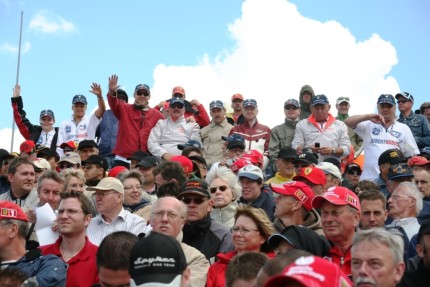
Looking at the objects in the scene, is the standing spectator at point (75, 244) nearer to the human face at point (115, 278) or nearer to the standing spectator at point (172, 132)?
the human face at point (115, 278)

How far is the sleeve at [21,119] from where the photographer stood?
14562 millimetres

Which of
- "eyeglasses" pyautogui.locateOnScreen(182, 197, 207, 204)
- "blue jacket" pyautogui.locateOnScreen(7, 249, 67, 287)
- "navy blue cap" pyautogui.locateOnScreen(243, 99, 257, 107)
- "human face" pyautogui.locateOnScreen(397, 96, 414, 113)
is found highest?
"navy blue cap" pyautogui.locateOnScreen(243, 99, 257, 107)

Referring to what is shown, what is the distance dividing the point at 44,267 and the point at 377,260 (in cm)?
284

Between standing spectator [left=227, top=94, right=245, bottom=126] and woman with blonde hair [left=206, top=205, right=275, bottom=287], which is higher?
standing spectator [left=227, top=94, right=245, bottom=126]

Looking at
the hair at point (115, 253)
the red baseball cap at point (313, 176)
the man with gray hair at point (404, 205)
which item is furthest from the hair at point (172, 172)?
the hair at point (115, 253)

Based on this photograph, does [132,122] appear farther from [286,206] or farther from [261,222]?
[261,222]

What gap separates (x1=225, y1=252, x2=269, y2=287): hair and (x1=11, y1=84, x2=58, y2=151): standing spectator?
10.3 metres

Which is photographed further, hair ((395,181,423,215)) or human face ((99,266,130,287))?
hair ((395,181,423,215))

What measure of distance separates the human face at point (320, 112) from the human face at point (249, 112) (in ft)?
4.48

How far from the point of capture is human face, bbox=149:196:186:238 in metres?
6.12

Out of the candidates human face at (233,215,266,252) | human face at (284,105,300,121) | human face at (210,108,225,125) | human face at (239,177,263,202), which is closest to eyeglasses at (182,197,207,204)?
human face at (233,215,266,252)

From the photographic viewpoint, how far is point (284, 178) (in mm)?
10172

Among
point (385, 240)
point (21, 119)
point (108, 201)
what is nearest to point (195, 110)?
point (21, 119)

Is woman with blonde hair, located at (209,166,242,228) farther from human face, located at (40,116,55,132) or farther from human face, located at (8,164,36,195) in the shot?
human face, located at (40,116,55,132)
